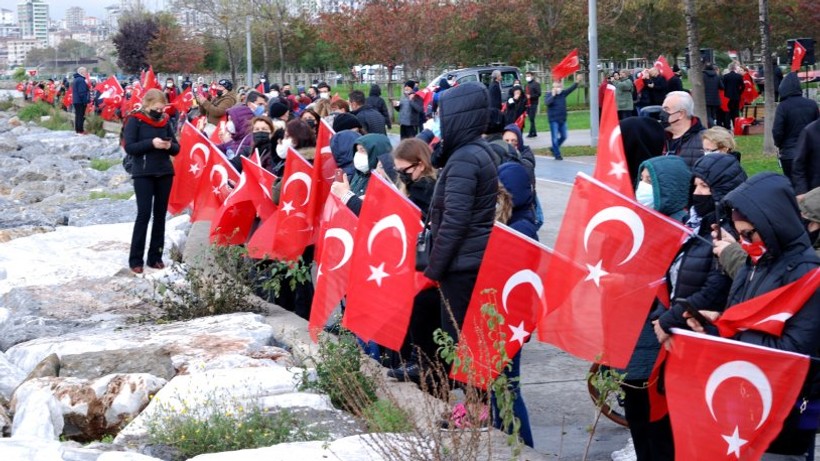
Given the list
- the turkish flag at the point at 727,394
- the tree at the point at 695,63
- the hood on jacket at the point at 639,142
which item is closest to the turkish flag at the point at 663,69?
the tree at the point at 695,63

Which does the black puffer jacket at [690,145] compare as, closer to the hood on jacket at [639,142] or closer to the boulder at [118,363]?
the hood on jacket at [639,142]

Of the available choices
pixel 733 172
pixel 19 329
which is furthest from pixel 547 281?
pixel 19 329

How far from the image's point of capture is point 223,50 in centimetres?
7938

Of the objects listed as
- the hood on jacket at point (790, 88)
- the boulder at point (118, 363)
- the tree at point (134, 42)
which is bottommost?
the boulder at point (118, 363)

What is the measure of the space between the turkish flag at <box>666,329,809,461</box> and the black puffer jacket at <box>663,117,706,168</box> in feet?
10.5

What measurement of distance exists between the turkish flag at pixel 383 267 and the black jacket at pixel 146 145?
4.94m

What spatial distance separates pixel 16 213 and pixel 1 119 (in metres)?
39.5

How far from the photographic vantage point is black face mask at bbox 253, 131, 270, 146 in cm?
1167

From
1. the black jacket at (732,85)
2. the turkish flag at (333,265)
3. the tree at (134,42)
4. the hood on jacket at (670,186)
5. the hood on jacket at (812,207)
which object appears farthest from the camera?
the tree at (134,42)

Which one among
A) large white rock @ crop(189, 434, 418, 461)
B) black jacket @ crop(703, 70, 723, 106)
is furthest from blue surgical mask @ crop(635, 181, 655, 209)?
black jacket @ crop(703, 70, 723, 106)

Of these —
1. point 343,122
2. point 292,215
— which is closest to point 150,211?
point 343,122

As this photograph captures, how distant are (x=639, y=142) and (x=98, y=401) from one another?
12.0 feet

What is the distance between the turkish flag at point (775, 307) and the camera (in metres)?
5.02

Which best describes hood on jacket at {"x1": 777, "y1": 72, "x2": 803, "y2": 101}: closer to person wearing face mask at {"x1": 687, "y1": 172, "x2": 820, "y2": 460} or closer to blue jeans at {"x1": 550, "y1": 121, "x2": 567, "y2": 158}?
person wearing face mask at {"x1": 687, "y1": 172, "x2": 820, "y2": 460}
